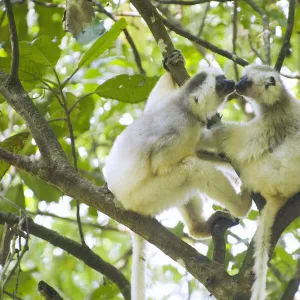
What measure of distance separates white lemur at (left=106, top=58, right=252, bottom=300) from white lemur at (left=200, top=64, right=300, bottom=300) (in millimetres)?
174

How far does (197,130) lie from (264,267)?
4.17ft

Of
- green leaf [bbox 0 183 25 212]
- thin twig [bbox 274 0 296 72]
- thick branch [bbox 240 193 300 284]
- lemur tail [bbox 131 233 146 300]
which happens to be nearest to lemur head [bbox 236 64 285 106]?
thin twig [bbox 274 0 296 72]

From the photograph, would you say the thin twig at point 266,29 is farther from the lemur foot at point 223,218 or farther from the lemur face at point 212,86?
the lemur foot at point 223,218

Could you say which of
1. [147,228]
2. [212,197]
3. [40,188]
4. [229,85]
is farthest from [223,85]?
[40,188]

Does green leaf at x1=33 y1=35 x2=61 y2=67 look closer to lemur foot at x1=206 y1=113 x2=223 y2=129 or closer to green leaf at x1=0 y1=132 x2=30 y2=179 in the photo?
green leaf at x1=0 y1=132 x2=30 y2=179

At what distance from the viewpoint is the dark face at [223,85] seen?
437cm

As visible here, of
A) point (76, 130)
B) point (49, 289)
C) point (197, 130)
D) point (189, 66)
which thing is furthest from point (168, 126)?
point (189, 66)

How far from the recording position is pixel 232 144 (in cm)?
420

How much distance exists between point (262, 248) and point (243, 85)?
56.6 inches

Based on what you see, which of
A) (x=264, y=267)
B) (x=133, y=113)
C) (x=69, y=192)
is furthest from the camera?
(x=133, y=113)

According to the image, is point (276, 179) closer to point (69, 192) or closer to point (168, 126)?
point (168, 126)

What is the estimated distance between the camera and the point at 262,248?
140 inches

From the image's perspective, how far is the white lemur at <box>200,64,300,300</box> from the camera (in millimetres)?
3889

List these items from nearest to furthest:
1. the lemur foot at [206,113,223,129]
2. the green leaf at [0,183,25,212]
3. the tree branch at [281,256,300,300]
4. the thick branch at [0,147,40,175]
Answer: the tree branch at [281,256,300,300] → the thick branch at [0,147,40,175] → the lemur foot at [206,113,223,129] → the green leaf at [0,183,25,212]
